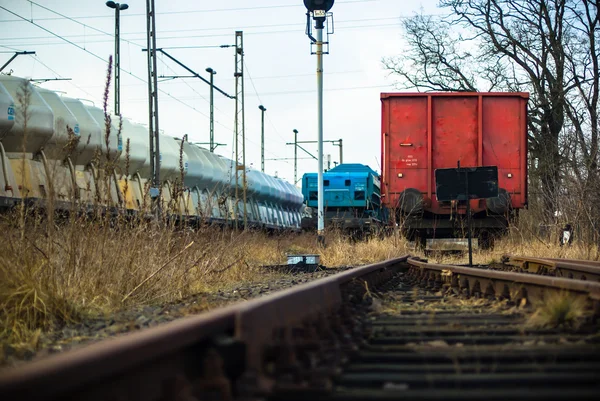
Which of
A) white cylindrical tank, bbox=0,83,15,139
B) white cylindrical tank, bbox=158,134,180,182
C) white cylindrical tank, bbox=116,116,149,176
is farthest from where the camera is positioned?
white cylindrical tank, bbox=158,134,180,182

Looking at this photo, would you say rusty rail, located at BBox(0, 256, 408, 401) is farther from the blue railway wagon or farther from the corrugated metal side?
the blue railway wagon

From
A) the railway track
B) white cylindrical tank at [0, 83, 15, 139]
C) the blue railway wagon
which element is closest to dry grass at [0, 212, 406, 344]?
the railway track

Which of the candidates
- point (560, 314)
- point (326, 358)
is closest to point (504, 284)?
point (560, 314)

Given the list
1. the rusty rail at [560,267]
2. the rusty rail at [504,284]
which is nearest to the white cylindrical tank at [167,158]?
the rusty rail at [560,267]

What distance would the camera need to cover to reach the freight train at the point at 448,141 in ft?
52.5

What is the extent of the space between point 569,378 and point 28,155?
12.8 metres

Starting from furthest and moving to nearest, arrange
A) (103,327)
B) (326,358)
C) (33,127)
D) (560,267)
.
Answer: (33,127) < (560,267) < (103,327) < (326,358)

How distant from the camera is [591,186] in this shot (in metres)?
18.0

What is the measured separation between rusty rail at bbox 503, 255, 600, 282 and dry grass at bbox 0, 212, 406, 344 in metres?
4.20

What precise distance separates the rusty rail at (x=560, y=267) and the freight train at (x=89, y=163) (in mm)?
4424

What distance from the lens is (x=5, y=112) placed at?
1344cm

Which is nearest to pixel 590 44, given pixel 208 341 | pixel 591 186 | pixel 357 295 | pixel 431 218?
pixel 591 186

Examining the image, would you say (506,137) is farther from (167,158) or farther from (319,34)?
(167,158)

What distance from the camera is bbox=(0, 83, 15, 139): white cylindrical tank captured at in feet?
44.0
